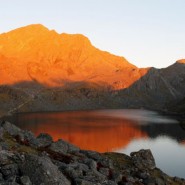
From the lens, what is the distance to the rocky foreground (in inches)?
1266

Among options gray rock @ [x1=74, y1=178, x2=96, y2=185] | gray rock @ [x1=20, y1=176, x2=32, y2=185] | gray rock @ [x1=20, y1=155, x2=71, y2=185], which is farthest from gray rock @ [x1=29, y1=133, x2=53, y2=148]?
gray rock @ [x1=20, y1=176, x2=32, y2=185]

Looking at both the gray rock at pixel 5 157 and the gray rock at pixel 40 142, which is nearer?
the gray rock at pixel 5 157

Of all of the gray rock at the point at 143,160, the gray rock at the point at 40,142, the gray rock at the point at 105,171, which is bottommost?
the gray rock at the point at 143,160

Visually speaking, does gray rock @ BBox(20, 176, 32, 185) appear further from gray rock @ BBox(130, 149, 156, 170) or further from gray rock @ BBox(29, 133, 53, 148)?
gray rock @ BBox(130, 149, 156, 170)

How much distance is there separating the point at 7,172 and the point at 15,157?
3.12 meters

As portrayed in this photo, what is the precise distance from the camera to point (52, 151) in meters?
48.8

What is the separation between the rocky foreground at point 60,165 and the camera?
3216 centimetres

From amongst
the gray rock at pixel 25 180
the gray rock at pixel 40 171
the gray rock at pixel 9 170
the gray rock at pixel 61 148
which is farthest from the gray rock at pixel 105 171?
the gray rock at pixel 25 180

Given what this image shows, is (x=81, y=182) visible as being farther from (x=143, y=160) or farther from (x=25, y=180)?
(x=143, y=160)

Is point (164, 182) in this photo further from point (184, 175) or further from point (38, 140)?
point (184, 175)

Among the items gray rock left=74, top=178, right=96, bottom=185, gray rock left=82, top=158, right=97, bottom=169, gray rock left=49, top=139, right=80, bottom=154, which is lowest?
gray rock left=82, top=158, right=97, bottom=169

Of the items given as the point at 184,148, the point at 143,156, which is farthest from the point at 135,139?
the point at 143,156

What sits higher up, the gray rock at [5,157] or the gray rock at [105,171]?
the gray rock at [5,157]

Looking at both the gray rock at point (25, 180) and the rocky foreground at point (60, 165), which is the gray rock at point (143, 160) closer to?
the rocky foreground at point (60, 165)
